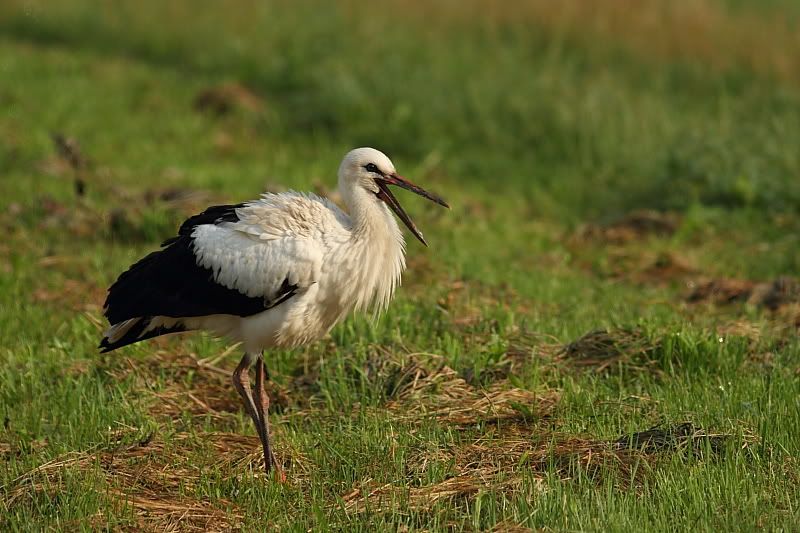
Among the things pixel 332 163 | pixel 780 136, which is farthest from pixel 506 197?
pixel 780 136

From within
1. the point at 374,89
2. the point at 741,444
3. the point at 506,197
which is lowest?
the point at 741,444

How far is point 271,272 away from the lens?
5.22 m

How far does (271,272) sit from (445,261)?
307cm

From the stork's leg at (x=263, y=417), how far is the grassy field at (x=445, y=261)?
0.25 feet

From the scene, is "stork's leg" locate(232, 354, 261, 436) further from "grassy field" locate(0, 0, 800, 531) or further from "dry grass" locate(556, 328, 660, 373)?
"dry grass" locate(556, 328, 660, 373)

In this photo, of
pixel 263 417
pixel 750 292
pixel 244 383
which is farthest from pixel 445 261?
pixel 263 417

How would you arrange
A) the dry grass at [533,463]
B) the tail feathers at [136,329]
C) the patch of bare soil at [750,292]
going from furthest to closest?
the patch of bare soil at [750,292]
the tail feathers at [136,329]
the dry grass at [533,463]

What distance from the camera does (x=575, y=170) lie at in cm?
1092

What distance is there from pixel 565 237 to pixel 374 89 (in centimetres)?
382

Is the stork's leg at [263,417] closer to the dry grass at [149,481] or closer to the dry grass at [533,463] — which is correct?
the dry grass at [149,481]

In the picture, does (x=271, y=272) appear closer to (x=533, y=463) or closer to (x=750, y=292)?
(x=533, y=463)

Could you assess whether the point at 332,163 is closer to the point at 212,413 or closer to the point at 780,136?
the point at 780,136

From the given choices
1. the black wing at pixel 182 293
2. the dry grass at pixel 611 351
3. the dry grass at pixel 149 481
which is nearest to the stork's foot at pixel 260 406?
the dry grass at pixel 149 481

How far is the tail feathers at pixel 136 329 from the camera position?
5617 mm
